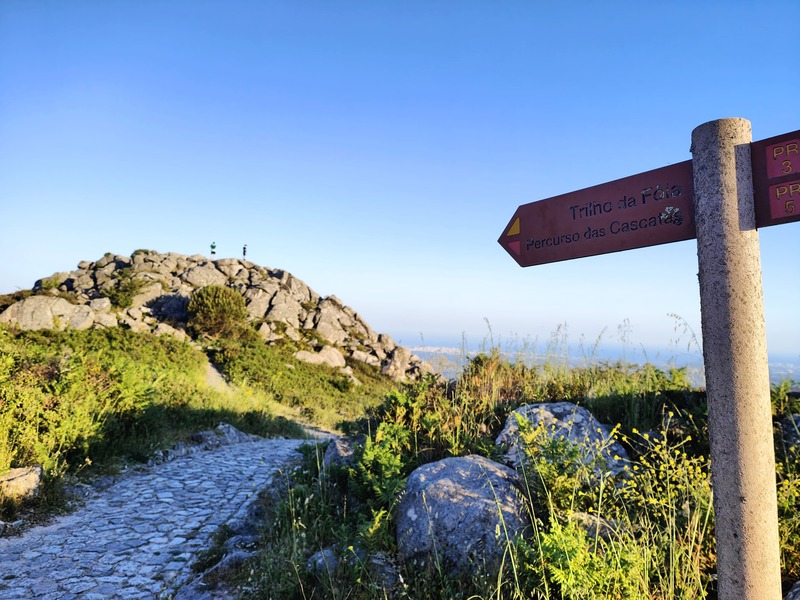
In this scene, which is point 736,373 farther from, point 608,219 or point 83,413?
point 83,413

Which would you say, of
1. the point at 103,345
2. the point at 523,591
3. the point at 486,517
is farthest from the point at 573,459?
the point at 103,345

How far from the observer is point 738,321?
230cm

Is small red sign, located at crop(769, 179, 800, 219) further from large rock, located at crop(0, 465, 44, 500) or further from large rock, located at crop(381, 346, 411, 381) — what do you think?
large rock, located at crop(381, 346, 411, 381)

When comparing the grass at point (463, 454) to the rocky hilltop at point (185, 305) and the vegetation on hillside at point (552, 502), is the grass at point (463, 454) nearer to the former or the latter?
the vegetation on hillside at point (552, 502)

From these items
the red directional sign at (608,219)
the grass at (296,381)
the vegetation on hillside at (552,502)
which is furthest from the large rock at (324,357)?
the red directional sign at (608,219)

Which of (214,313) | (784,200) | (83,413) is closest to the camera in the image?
(784,200)

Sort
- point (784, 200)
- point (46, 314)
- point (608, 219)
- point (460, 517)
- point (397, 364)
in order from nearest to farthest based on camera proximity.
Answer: point (784, 200) < point (608, 219) < point (460, 517) < point (46, 314) < point (397, 364)

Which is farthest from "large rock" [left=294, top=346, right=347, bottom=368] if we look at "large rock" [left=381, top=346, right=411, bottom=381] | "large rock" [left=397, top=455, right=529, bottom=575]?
"large rock" [left=397, top=455, right=529, bottom=575]

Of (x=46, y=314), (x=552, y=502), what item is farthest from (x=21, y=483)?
(x=46, y=314)

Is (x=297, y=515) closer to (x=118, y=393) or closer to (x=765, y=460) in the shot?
(x=765, y=460)

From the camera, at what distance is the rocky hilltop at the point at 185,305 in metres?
19.9

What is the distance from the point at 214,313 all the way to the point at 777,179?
72.6 ft

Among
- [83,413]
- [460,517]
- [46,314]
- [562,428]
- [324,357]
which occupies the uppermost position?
[46,314]

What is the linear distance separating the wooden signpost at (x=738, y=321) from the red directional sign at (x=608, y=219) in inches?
1.1
